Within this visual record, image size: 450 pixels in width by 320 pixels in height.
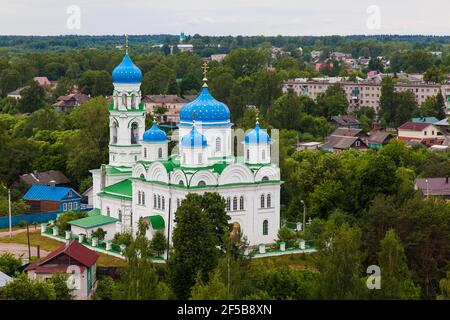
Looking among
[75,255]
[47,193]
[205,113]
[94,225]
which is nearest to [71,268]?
[75,255]

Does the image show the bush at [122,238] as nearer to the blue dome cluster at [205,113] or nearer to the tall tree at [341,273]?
the blue dome cluster at [205,113]

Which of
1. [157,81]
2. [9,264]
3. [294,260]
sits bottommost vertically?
[294,260]

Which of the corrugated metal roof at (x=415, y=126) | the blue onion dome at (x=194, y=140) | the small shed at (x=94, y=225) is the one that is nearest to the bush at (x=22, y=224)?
the small shed at (x=94, y=225)

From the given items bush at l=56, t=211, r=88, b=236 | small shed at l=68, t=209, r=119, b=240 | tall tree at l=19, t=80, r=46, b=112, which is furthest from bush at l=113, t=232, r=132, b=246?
tall tree at l=19, t=80, r=46, b=112

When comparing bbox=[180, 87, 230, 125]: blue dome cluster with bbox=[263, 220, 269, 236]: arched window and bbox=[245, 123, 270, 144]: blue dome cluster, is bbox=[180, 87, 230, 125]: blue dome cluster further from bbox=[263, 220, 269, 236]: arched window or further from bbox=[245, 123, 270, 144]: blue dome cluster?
bbox=[263, 220, 269, 236]: arched window

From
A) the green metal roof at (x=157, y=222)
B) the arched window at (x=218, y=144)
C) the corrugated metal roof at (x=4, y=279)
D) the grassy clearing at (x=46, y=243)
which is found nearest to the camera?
the corrugated metal roof at (x=4, y=279)

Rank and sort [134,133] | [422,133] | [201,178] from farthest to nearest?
[422,133] → [134,133] → [201,178]

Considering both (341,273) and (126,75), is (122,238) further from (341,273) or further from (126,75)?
(341,273)
